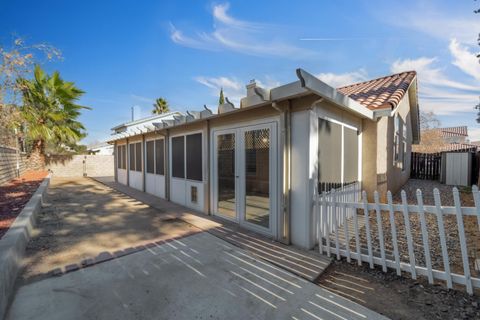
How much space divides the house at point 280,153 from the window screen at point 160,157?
27cm

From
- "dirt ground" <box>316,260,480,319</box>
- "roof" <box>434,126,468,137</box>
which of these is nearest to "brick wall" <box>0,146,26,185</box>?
"dirt ground" <box>316,260,480,319</box>

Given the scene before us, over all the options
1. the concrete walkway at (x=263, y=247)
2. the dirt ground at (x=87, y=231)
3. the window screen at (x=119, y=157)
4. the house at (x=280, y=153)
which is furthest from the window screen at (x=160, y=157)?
the window screen at (x=119, y=157)

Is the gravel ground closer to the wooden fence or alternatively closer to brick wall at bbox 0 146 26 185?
the wooden fence

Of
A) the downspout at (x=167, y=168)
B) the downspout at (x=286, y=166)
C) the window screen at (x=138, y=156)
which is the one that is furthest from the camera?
the window screen at (x=138, y=156)

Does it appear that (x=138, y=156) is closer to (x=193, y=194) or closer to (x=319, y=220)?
(x=193, y=194)

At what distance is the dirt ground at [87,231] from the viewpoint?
3330 mm

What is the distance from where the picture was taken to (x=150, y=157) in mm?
8938

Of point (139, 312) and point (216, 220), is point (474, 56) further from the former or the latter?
point (139, 312)

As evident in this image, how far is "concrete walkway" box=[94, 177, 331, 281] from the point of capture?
3.11 meters

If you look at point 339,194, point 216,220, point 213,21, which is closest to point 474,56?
point 339,194

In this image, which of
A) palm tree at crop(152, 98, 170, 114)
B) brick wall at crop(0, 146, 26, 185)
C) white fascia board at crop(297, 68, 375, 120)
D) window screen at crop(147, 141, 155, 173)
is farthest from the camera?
palm tree at crop(152, 98, 170, 114)

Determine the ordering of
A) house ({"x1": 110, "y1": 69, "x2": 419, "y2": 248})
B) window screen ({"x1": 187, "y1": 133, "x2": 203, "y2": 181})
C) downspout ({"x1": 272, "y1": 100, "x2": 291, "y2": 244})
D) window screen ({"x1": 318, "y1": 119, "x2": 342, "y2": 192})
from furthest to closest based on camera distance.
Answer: window screen ({"x1": 187, "y1": 133, "x2": 203, "y2": 181}), window screen ({"x1": 318, "y1": 119, "x2": 342, "y2": 192}), downspout ({"x1": 272, "y1": 100, "x2": 291, "y2": 244}), house ({"x1": 110, "y1": 69, "x2": 419, "y2": 248})

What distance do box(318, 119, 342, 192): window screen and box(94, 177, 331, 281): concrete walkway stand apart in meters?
1.23

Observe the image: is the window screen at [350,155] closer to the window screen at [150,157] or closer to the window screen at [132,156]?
the window screen at [150,157]
